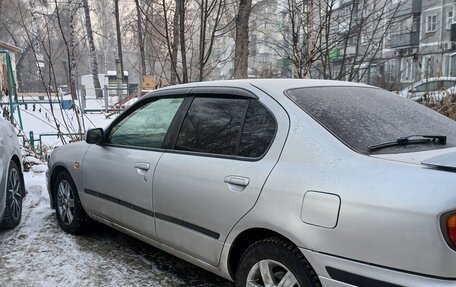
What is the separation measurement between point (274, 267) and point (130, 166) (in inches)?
61.7

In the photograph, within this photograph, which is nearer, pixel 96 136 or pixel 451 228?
pixel 451 228

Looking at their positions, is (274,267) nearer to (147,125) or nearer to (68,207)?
(147,125)

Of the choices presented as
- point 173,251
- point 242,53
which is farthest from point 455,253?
point 242,53

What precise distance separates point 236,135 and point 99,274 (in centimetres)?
169

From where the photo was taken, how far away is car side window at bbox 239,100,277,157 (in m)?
2.70

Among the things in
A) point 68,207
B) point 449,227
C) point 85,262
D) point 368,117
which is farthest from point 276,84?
point 68,207

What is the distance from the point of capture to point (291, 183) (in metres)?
2.40

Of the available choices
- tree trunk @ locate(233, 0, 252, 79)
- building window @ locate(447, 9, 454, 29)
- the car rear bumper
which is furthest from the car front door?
building window @ locate(447, 9, 454, 29)

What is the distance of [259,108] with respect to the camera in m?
2.85

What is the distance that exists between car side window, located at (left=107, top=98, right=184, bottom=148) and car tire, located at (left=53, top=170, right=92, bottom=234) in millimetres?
795

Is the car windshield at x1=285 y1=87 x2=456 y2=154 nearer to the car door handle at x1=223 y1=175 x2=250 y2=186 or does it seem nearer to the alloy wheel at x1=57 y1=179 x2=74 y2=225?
the car door handle at x1=223 y1=175 x2=250 y2=186

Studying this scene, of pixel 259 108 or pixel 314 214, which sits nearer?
pixel 314 214

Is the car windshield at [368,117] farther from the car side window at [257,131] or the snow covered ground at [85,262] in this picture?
the snow covered ground at [85,262]

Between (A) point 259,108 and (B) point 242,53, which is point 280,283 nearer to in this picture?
(A) point 259,108
